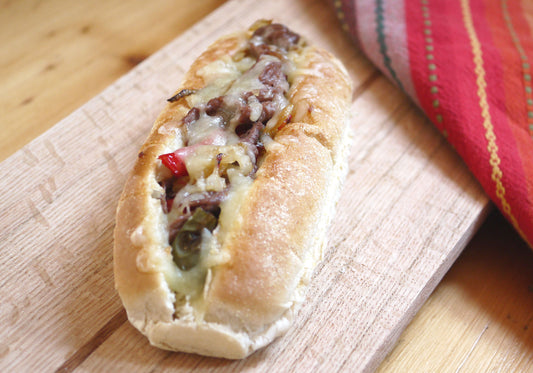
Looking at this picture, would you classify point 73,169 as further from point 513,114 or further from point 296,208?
point 513,114

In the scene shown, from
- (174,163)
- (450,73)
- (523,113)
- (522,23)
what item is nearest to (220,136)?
(174,163)

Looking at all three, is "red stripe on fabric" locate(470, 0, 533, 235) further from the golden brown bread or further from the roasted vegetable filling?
the roasted vegetable filling

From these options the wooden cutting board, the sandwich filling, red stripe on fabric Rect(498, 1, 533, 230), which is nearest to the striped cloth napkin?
red stripe on fabric Rect(498, 1, 533, 230)

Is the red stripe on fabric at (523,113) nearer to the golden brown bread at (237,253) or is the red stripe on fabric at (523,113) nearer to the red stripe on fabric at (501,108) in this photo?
the red stripe on fabric at (501,108)

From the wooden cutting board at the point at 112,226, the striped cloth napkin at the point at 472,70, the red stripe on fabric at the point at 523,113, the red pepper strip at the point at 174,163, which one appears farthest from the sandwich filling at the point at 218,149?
the red stripe on fabric at the point at 523,113

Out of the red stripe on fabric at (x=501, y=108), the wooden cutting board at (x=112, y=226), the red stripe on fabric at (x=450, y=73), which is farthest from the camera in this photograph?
the red stripe on fabric at (x=450, y=73)

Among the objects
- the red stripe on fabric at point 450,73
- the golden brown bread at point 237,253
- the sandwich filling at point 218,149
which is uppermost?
the sandwich filling at point 218,149

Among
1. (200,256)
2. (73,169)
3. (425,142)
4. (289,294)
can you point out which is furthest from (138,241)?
(425,142)

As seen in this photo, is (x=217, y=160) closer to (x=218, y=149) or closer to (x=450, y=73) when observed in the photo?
(x=218, y=149)

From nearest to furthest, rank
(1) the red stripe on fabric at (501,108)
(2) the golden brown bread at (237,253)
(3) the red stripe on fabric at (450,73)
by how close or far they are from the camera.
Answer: (2) the golden brown bread at (237,253), (1) the red stripe on fabric at (501,108), (3) the red stripe on fabric at (450,73)
